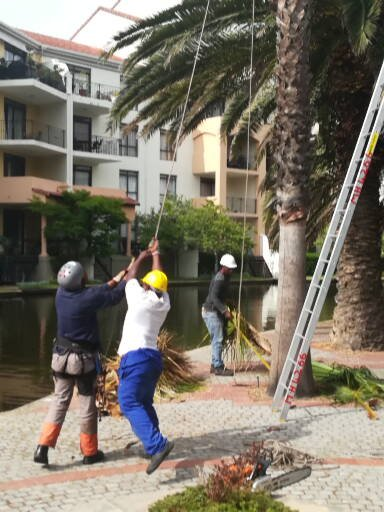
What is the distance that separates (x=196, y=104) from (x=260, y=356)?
21.2 feet

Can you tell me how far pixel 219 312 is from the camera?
410 inches

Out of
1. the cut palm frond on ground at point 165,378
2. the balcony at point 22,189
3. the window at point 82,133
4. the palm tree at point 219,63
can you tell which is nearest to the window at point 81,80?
the window at point 82,133

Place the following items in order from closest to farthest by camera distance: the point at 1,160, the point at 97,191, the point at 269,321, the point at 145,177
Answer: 1. the point at 269,321
2. the point at 1,160
3. the point at 97,191
4. the point at 145,177

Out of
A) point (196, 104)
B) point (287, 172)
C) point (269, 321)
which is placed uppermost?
point (196, 104)

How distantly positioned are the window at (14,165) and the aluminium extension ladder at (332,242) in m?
33.3

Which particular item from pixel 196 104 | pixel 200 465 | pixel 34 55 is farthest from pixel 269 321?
pixel 34 55

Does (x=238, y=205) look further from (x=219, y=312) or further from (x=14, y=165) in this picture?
(x=219, y=312)

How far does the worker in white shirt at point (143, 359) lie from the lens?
5.79 metres

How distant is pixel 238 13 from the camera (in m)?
12.5

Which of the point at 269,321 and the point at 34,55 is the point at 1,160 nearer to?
the point at 34,55

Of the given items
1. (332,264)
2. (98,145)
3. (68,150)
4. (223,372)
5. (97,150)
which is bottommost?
(223,372)

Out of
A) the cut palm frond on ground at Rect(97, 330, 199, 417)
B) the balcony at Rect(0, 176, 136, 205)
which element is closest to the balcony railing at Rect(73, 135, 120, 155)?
the balcony at Rect(0, 176, 136, 205)

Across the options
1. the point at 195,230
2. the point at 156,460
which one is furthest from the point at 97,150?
the point at 156,460

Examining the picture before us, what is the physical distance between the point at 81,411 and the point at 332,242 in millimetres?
3585
